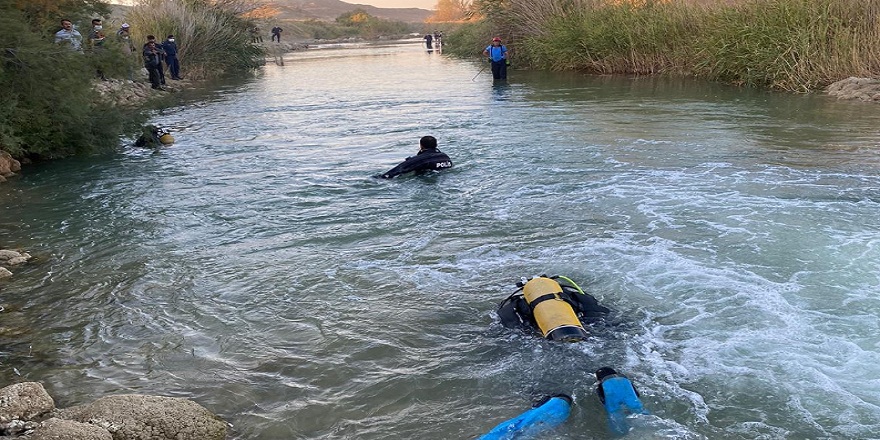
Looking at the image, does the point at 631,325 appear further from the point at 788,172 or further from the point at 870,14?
the point at 870,14

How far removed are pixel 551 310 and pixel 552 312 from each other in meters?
0.02

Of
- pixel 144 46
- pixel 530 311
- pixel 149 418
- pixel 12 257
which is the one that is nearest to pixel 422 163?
pixel 12 257

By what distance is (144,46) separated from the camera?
24.4 m

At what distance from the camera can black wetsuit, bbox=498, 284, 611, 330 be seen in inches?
192

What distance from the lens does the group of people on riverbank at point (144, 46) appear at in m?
12.5

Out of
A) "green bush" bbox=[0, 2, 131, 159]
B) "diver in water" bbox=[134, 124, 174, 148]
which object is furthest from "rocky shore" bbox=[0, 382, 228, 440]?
"diver in water" bbox=[134, 124, 174, 148]

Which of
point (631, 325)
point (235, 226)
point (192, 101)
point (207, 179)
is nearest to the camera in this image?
point (631, 325)

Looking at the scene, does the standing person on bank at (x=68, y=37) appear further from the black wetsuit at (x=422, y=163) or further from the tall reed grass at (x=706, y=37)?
the tall reed grass at (x=706, y=37)

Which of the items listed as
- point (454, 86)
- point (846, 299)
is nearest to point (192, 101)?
point (454, 86)

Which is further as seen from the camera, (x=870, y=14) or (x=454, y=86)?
(x=454, y=86)

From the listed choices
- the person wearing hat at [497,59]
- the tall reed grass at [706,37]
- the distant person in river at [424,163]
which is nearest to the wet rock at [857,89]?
the tall reed grass at [706,37]

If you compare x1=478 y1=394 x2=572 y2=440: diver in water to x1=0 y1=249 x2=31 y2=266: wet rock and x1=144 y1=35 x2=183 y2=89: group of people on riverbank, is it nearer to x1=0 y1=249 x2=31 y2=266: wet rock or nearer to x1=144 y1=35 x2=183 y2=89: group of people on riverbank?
x1=0 y1=249 x2=31 y2=266: wet rock

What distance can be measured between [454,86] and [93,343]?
61.4ft

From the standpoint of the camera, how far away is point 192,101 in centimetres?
2191
